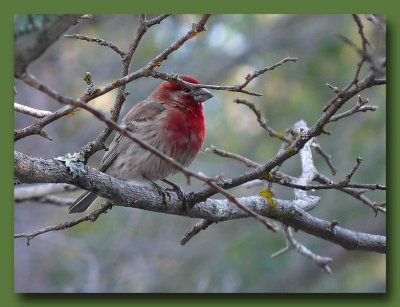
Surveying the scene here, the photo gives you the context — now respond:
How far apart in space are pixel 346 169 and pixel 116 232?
8.56 feet

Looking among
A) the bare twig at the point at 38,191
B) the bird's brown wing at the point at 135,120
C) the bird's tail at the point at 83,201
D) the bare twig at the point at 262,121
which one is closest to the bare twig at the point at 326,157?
the bare twig at the point at 262,121

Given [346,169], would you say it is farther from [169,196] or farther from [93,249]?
[169,196]

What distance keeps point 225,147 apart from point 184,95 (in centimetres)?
370

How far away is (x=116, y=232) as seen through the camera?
7.74m

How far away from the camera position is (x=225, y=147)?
852 centimetres

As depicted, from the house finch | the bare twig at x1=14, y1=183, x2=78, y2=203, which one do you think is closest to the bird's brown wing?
the house finch

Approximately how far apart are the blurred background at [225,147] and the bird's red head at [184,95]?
1.53 m

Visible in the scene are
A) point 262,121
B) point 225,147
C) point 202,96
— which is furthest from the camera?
point 225,147

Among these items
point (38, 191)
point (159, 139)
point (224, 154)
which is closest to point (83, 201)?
point (159, 139)

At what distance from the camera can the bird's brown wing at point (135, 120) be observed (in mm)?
4773

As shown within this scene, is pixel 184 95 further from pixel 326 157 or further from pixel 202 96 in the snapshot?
pixel 326 157

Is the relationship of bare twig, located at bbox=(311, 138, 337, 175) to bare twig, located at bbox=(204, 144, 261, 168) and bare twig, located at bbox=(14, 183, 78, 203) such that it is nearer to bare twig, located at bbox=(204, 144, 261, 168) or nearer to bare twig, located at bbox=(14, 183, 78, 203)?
bare twig, located at bbox=(204, 144, 261, 168)

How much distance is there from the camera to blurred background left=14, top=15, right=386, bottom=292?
681 centimetres

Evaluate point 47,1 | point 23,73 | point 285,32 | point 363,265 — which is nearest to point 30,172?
point 23,73
